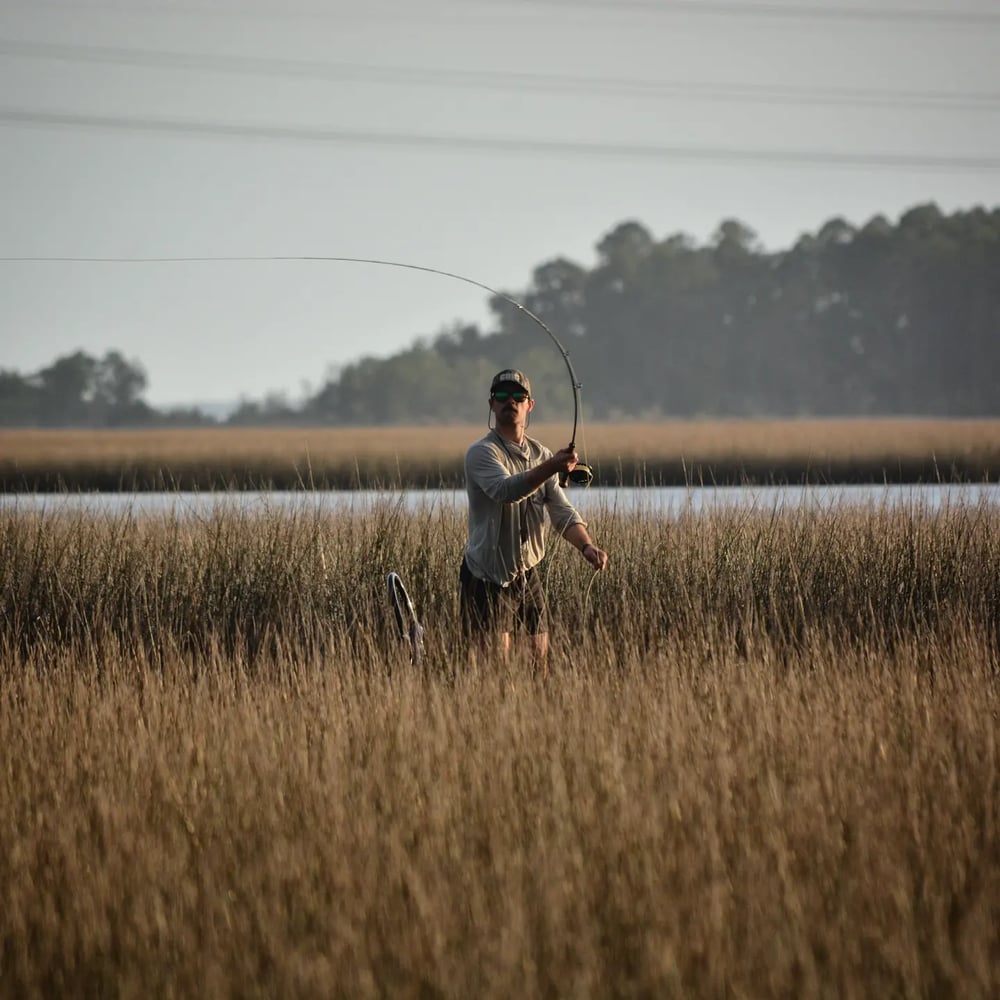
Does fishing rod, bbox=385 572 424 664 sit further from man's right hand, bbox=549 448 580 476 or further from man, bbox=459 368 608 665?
man's right hand, bbox=549 448 580 476

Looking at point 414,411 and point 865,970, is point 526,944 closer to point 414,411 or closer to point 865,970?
point 865,970

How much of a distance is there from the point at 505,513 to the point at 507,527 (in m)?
0.06

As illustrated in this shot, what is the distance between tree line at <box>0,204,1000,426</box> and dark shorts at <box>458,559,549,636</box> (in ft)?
279

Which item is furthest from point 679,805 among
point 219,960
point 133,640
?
point 133,640

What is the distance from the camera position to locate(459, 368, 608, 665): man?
652 centimetres

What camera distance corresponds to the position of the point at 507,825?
4.79 m

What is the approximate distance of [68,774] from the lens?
565 cm

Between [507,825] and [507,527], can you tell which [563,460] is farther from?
[507,825]

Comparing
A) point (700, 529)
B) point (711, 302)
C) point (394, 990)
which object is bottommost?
point (394, 990)

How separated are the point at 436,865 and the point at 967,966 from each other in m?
1.54

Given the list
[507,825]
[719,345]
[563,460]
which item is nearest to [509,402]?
[563,460]

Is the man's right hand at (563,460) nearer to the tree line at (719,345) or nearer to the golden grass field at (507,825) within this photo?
the golden grass field at (507,825)

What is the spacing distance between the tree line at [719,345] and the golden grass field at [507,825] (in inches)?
3362

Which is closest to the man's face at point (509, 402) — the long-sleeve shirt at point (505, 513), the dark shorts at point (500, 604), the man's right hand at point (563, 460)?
the long-sleeve shirt at point (505, 513)
